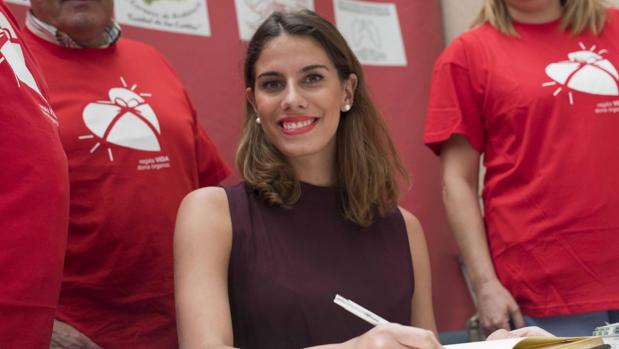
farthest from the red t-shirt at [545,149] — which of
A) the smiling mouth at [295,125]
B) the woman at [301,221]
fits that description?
the smiling mouth at [295,125]

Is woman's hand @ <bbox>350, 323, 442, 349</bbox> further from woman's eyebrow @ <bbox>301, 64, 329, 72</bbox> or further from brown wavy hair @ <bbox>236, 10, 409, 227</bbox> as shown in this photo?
woman's eyebrow @ <bbox>301, 64, 329, 72</bbox>

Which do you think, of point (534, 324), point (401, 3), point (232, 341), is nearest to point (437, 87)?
point (534, 324)

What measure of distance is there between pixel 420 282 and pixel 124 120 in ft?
2.40

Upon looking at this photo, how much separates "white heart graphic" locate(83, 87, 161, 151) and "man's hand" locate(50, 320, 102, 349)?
40 centimetres

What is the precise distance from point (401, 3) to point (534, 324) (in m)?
1.63

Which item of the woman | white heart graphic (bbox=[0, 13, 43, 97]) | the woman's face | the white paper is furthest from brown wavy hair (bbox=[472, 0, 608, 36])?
white heart graphic (bbox=[0, 13, 43, 97])

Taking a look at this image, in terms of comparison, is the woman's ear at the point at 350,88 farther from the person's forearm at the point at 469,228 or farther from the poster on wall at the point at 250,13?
the poster on wall at the point at 250,13

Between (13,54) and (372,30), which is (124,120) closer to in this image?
(13,54)

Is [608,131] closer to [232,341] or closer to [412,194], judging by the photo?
[232,341]

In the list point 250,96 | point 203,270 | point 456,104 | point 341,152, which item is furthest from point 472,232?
point 203,270

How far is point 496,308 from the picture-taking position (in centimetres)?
194

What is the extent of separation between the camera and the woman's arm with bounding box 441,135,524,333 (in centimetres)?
194

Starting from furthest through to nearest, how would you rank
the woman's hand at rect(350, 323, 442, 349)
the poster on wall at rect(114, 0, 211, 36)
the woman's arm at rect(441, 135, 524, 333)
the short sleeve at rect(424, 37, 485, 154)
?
1. the poster on wall at rect(114, 0, 211, 36)
2. the short sleeve at rect(424, 37, 485, 154)
3. the woman's arm at rect(441, 135, 524, 333)
4. the woman's hand at rect(350, 323, 442, 349)

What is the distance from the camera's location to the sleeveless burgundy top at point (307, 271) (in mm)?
1562
